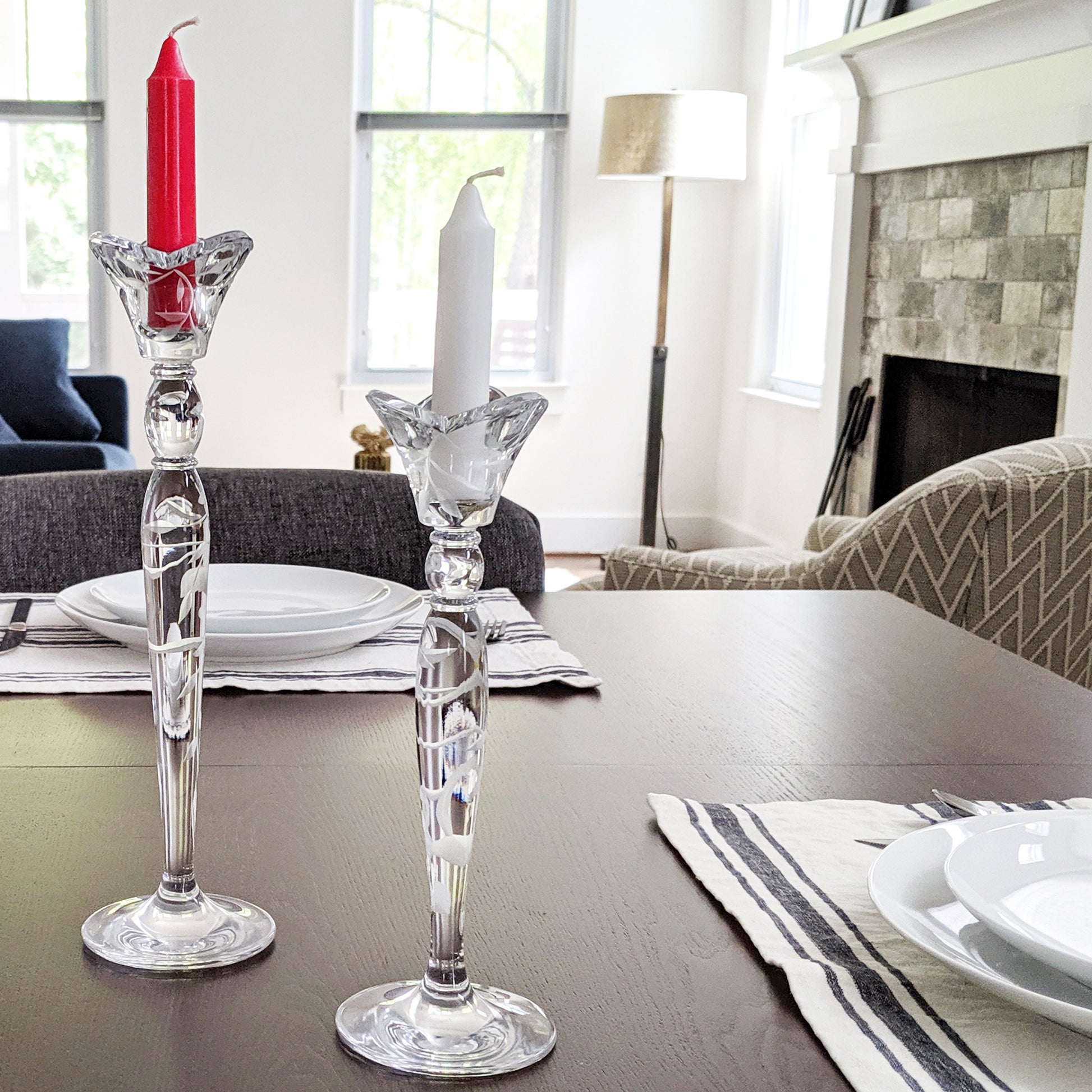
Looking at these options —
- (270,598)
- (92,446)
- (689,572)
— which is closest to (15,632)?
(270,598)

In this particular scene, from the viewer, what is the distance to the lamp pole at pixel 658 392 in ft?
17.0

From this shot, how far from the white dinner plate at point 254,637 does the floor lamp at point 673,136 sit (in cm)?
408

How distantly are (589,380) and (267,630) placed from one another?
475 cm

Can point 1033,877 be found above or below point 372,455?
above

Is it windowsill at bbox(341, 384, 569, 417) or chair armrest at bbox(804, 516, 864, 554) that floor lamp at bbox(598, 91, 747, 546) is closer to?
windowsill at bbox(341, 384, 569, 417)

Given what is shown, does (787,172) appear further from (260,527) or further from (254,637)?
(254,637)

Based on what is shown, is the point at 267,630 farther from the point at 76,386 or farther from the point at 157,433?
the point at 76,386

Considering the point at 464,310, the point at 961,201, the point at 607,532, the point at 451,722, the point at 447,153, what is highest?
the point at 447,153

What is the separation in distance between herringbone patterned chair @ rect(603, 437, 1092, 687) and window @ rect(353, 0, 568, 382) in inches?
140

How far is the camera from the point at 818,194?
520 centimetres

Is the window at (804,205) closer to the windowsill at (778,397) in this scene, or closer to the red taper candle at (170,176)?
the windowsill at (778,397)

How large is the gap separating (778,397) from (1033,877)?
4701 millimetres

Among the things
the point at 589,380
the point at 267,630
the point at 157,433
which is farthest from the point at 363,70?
the point at 157,433

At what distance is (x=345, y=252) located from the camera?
18.0ft
